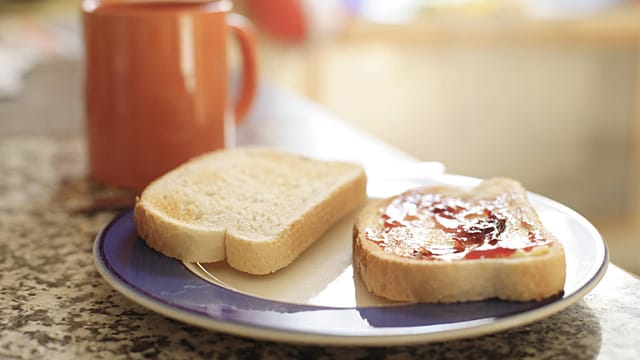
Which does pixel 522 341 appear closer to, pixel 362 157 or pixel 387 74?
pixel 362 157

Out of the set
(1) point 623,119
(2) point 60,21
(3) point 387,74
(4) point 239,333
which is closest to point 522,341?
(4) point 239,333

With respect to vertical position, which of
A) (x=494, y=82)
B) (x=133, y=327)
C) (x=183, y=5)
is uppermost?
(x=183, y=5)

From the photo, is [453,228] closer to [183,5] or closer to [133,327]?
[133,327]

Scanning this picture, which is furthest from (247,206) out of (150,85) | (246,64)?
(246,64)

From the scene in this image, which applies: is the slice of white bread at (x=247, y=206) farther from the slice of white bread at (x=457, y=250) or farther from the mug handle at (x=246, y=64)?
the mug handle at (x=246, y=64)

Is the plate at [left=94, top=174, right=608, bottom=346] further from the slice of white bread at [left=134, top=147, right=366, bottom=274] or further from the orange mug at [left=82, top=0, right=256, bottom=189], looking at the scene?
the orange mug at [left=82, top=0, right=256, bottom=189]

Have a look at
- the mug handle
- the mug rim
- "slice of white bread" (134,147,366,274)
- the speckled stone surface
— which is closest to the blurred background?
the mug handle
